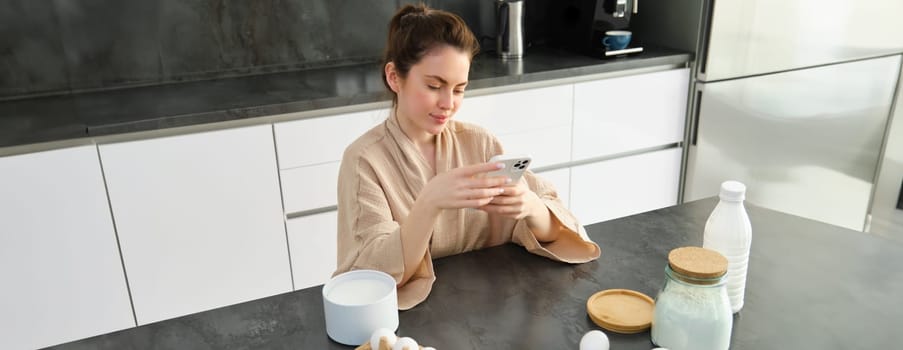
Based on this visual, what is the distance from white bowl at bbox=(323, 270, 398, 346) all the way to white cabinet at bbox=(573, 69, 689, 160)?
1.66m

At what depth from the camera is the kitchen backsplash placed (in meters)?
2.24

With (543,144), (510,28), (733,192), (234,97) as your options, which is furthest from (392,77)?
(510,28)

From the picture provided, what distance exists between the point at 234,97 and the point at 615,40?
4.54ft

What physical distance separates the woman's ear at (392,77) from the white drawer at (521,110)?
0.88 metres

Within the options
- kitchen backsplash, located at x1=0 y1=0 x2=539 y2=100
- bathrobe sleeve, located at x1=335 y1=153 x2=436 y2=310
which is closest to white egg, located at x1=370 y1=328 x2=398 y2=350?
bathrobe sleeve, located at x1=335 y1=153 x2=436 y2=310

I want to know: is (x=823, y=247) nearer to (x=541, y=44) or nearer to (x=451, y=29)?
(x=451, y=29)

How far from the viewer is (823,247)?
1.28 meters

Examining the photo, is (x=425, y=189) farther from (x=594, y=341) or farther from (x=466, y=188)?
(x=594, y=341)

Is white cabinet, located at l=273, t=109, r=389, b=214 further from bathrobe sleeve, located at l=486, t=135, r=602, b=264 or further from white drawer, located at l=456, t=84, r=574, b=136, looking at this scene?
bathrobe sleeve, located at l=486, t=135, r=602, b=264

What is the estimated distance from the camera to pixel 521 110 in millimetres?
2416

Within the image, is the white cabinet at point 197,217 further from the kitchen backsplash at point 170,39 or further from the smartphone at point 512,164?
the smartphone at point 512,164

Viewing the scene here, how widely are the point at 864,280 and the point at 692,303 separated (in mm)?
444

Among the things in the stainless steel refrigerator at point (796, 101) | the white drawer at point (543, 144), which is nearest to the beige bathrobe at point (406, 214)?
the white drawer at point (543, 144)

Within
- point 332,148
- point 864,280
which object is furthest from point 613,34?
point 864,280
